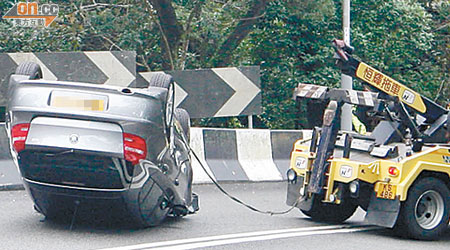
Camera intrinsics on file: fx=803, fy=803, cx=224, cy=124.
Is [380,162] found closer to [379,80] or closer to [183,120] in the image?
[379,80]

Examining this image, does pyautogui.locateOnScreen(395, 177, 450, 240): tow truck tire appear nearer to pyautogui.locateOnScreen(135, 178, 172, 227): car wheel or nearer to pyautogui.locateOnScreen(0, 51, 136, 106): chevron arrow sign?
pyautogui.locateOnScreen(135, 178, 172, 227): car wheel

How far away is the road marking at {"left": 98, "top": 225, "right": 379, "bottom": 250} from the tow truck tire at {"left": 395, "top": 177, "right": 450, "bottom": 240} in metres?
0.72

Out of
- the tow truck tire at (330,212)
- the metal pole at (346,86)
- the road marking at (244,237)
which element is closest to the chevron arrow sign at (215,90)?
the metal pole at (346,86)

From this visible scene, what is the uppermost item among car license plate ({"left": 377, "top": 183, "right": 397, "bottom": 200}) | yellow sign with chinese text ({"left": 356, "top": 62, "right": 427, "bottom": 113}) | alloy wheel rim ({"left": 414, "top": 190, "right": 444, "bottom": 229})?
yellow sign with chinese text ({"left": 356, "top": 62, "right": 427, "bottom": 113})

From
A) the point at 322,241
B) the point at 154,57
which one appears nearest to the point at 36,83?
the point at 322,241

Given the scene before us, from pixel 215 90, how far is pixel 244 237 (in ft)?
21.1

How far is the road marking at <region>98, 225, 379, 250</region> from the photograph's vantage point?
7281 mm

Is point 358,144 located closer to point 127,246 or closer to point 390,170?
point 390,170

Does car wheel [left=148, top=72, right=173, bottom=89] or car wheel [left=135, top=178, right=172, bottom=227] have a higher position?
car wheel [left=148, top=72, right=173, bottom=89]

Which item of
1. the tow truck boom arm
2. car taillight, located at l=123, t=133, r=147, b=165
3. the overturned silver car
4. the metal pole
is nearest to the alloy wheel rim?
the tow truck boom arm

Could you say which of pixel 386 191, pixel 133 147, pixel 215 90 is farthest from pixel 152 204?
pixel 215 90

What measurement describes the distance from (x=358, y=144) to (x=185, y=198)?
212cm

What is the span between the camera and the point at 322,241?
8.18 m

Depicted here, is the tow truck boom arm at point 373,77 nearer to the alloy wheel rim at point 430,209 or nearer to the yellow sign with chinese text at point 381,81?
the yellow sign with chinese text at point 381,81
